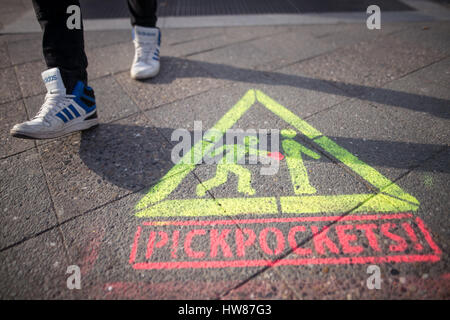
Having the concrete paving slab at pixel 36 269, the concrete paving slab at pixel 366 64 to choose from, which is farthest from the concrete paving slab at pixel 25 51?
the concrete paving slab at pixel 366 64

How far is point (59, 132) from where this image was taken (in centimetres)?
209

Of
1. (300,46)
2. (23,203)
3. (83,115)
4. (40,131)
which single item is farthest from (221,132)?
(300,46)

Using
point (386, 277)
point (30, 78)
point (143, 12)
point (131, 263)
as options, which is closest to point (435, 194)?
point (386, 277)

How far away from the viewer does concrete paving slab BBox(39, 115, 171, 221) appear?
72.3 inches

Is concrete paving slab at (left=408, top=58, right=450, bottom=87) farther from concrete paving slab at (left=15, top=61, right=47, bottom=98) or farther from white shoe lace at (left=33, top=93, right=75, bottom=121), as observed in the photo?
concrete paving slab at (left=15, top=61, right=47, bottom=98)

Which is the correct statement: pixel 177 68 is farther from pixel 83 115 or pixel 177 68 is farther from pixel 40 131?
pixel 40 131

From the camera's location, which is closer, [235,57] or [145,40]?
[145,40]

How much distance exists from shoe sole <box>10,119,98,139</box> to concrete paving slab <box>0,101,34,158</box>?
38 centimetres

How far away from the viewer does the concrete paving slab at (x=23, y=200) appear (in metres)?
1.64

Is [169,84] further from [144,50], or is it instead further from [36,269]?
[36,269]

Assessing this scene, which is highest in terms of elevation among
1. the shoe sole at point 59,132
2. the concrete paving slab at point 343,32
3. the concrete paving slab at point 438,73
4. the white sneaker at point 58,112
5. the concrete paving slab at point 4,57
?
the concrete paving slab at point 4,57

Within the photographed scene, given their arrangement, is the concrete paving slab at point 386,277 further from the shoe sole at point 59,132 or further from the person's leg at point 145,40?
the person's leg at point 145,40

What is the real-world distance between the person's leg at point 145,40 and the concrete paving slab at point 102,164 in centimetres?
92

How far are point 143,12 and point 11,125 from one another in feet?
6.13
